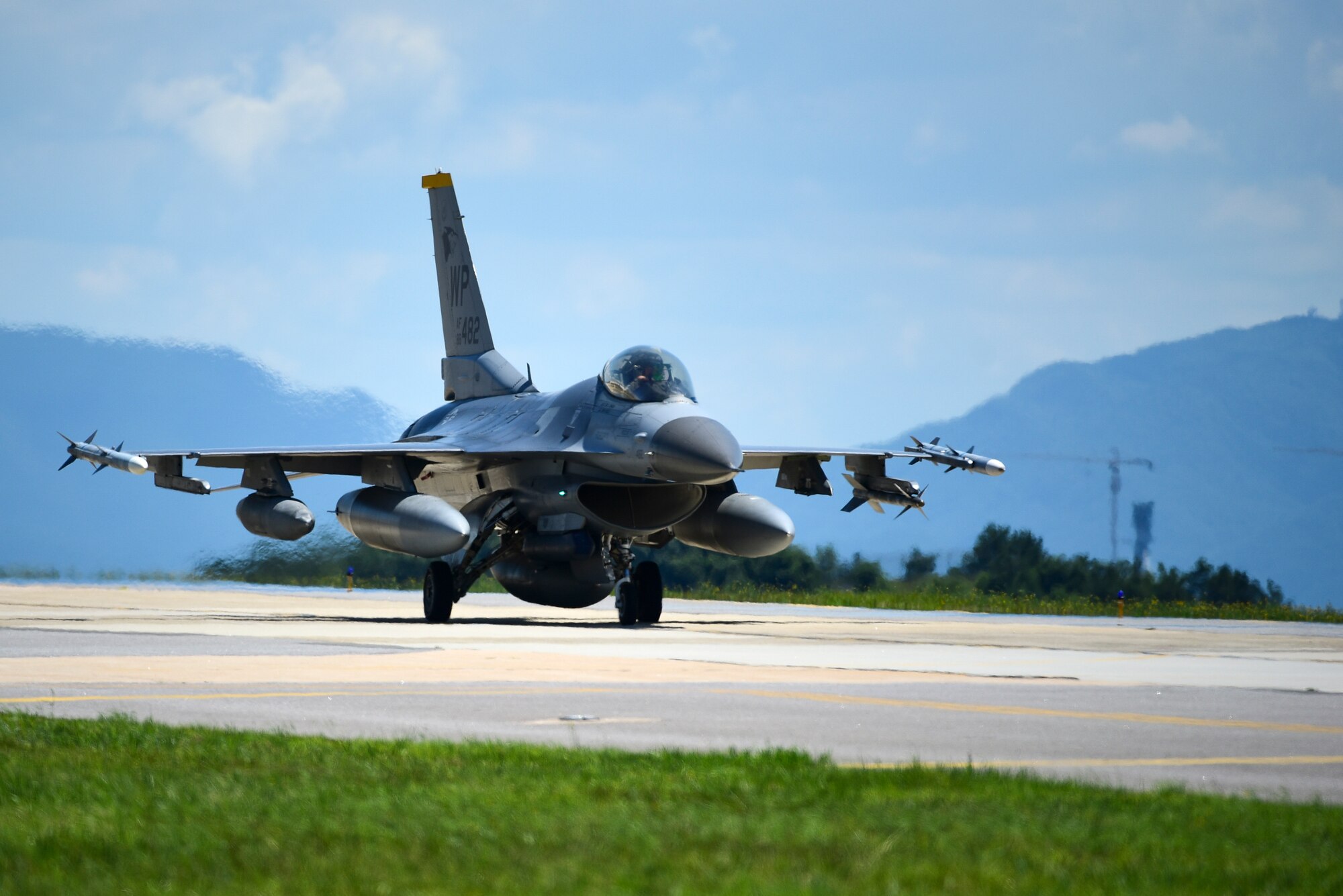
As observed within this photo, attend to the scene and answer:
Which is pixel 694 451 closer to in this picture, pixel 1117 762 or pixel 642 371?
pixel 642 371

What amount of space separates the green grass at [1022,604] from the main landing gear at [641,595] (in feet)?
36.0

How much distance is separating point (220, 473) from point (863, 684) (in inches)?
2875

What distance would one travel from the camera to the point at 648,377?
23875 millimetres

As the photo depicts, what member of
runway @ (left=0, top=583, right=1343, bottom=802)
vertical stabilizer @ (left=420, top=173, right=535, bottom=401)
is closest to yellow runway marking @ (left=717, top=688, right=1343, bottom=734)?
runway @ (left=0, top=583, right=1343, bottom=802)

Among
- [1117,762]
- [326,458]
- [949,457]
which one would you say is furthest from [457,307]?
[1117,762]

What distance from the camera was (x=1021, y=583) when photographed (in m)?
39.6

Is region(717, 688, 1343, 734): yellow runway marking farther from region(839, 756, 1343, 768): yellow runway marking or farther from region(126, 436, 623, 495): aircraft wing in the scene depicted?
region(126, 436, 623, 495): aircraft wing

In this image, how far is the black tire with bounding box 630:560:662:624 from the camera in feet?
81.1

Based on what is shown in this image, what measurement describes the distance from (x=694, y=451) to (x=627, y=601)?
3071 mm

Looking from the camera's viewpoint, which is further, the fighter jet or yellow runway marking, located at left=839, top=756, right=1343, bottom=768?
the fighter jet

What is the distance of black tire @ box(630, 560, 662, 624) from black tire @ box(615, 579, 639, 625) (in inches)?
1.0

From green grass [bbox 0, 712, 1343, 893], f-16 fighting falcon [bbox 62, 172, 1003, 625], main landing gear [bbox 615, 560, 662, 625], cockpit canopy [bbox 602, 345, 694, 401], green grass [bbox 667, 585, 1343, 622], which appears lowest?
green grass [bbox 0, 712, 1343, 893]

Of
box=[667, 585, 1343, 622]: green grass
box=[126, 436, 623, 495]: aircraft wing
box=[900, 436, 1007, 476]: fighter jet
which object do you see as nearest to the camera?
box=[126, 436, 623, 495]: aircraft wing

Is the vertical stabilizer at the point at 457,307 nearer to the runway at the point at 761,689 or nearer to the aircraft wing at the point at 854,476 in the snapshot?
the aircraft wing at the point at 854,476
